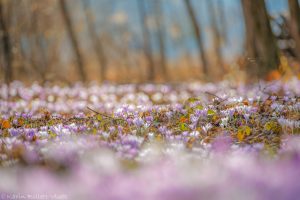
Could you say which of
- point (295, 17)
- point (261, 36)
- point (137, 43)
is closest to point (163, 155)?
point (261, 36)

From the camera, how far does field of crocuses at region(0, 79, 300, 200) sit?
9.05 ft

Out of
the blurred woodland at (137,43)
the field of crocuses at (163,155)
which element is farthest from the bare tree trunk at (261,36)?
the field of crocuses at (163,155)

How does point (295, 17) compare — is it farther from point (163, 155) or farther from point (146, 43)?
point (146, 43)

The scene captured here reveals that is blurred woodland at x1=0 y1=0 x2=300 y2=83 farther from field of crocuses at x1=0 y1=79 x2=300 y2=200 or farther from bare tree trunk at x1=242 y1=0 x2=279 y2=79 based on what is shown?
field of crocuses at x1=0 y1=79 x2=300 y2=200

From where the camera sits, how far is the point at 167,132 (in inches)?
204

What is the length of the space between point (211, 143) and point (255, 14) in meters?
7.47

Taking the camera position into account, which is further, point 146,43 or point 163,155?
point 146,43

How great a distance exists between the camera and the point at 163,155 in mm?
4242

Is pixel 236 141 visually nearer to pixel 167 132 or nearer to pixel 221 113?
pixel 167 132

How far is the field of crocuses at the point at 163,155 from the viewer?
276 cm

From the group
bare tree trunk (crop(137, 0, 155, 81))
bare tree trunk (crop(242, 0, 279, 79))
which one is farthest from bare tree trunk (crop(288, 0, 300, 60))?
bare tree trunk (crop(137, 0, 155, 81))

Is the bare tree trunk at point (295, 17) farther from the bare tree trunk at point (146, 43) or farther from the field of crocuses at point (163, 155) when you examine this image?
the bare tree trunk at point (146, 43)

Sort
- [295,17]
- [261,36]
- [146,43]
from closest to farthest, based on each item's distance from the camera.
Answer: [295,17] → [261,36] → [146,43]

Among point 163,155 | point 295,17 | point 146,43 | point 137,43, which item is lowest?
point 163,155
